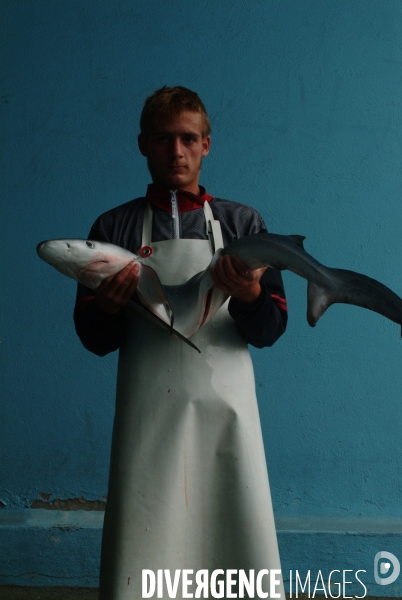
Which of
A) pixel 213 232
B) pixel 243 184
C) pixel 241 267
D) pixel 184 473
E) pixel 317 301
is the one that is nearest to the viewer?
pixel 317 301

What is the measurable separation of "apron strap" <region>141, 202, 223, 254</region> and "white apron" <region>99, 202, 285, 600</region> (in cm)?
21

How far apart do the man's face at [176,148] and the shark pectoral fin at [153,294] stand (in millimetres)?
294

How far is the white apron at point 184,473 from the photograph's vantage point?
4.87 feet

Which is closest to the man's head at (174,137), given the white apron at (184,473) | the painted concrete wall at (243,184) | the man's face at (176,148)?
the man's face at (176,148)

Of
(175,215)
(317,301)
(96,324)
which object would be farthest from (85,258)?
(317,301)

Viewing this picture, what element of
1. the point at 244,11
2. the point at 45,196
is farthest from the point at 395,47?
→ the point at 45,196

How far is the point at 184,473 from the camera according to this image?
151 cm

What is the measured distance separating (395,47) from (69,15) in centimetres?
126

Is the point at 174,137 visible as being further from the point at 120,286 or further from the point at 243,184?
the point at 243,184

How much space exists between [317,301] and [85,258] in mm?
462

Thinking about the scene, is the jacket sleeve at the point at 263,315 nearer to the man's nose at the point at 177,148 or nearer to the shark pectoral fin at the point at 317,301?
the shark pectoral fin at the point at 317,301

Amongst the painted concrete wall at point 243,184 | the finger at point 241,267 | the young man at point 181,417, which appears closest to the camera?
the finger at point 241,267

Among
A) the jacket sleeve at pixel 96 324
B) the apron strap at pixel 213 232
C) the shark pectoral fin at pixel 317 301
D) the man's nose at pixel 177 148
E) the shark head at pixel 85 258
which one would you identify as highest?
the man's nose at pixel 177 148

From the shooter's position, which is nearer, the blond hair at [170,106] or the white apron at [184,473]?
the white apron at [184,473]
